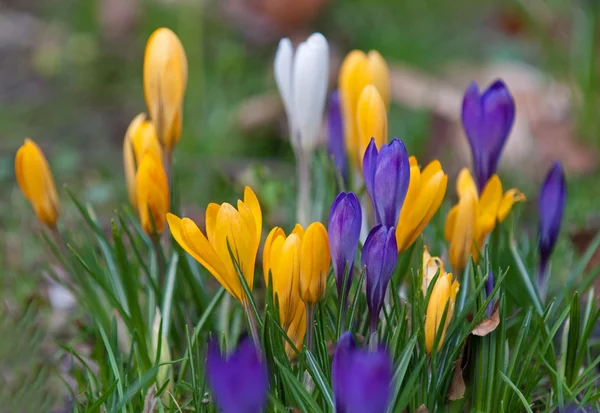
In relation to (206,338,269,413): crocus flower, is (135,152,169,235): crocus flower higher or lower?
higher

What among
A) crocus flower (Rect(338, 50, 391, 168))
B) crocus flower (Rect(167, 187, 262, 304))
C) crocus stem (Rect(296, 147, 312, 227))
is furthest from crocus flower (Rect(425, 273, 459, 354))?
crocus stem (Rect(296, 147, 312, 227))

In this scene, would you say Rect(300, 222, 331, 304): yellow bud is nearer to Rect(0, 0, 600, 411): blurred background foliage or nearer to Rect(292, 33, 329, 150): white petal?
Rect(292, 33, 329, 150): white petal

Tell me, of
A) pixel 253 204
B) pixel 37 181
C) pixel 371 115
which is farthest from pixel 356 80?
pixel 37 181

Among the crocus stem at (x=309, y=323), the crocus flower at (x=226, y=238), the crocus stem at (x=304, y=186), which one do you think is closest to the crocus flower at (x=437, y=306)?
the crocus stem at (x=309, y=323)

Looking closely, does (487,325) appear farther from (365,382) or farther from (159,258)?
(159,258)

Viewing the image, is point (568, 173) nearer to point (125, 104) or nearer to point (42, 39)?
point (125, 104)

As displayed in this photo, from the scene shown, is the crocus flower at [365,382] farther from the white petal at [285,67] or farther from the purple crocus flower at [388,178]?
the white petal at [285,67]
